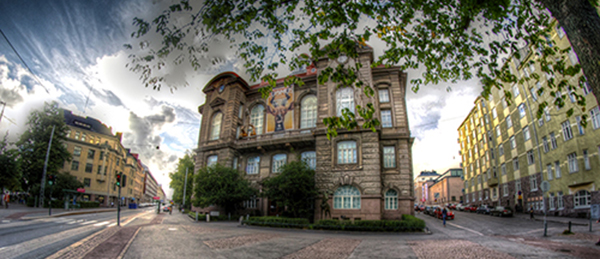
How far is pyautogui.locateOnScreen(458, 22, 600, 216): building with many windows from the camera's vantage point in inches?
1058

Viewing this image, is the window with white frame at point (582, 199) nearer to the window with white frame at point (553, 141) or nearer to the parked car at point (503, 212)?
the window with white frame at point (553, 141)

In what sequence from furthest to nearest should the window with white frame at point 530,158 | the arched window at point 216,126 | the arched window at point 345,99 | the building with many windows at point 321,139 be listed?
1. the window with white frame at point 530,158
2. the arched window at point 216,126
3. the arched window at point 345,99
4. the building with many windows at point 321,139

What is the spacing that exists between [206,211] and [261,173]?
23.3ft

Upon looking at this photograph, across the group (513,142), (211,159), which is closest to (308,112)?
(211,159)

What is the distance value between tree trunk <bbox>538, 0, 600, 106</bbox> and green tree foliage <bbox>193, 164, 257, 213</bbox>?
24806mm

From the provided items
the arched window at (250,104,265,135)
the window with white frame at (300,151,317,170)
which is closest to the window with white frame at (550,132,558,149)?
the window with white frame at (300,151,317,170)

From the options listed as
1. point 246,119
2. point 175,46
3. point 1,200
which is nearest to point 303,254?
point 175,46

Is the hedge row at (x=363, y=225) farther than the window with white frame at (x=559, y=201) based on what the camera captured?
No

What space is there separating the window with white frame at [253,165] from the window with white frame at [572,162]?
33.0 meters

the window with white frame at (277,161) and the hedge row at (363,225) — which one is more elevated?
the window with white frame at (277,161)

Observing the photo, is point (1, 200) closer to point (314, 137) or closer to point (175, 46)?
point (314, 137)

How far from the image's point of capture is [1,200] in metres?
39.7

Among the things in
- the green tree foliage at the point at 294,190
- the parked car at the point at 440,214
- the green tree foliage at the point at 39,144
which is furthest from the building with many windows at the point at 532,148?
the green tree foliage at the point at 39,144

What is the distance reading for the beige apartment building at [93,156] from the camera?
57.9 meters
